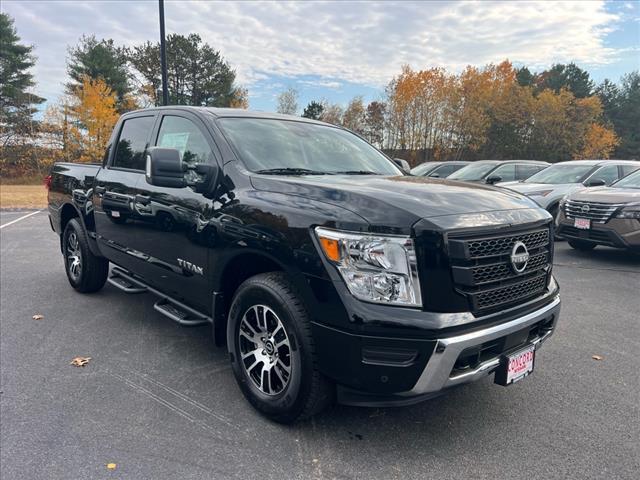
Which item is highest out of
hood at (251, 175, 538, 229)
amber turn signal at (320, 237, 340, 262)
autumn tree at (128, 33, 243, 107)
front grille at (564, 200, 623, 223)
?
autumn tree at (128, 33, 243, 107)

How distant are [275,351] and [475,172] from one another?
11.4 m

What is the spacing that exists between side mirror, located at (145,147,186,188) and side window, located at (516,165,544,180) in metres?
11.5

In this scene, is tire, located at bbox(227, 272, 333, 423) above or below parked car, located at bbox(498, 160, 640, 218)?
below

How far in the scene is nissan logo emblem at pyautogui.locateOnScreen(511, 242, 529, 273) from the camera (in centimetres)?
252

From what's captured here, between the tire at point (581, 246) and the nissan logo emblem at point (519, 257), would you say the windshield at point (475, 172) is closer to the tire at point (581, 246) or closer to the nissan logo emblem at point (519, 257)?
the tire at point (581, 246)

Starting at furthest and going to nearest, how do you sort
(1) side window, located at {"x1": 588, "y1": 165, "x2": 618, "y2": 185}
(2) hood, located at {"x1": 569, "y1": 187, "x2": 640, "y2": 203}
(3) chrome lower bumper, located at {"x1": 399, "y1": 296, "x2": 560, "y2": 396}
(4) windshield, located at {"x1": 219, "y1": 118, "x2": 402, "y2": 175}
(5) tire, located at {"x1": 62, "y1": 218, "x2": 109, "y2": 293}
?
(1) side window, located at {"x1": 588, "y1": 165, "x2": 618, "y2": 185}
(2) hood, located at {"x1": 569, "y1": 187, "x2": 640, "y2": 203}
(5) tire, located at {"x1": 62, "y1": 218, "x2": 109, "y2": 293}
(4) windshield, located at {"x1": 219, "y1": 118, "x2": 402, "y2": 175}
(3) chrome lower bumper, located at {"x1": 399, "y1": 296, "x2": 560, "y2": 396}

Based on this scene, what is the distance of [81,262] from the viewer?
5.22 meters

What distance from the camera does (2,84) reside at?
117 feet

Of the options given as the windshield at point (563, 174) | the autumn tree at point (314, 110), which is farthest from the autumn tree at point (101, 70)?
the windshield at point (563, 174)

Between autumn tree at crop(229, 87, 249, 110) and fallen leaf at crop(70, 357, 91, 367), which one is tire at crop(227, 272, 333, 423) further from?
autumn tree at crop(229, 87, 249, 110)

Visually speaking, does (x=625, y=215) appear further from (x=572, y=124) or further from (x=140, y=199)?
(x=572, y=124)

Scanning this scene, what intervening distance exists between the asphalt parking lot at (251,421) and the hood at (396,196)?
130 cm

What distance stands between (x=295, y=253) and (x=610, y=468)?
78.4 inches

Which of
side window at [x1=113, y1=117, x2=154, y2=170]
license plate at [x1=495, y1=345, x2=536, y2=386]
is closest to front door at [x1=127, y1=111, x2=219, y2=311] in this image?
side window at [x1=113, y1=117, x2=154, y2=170]
